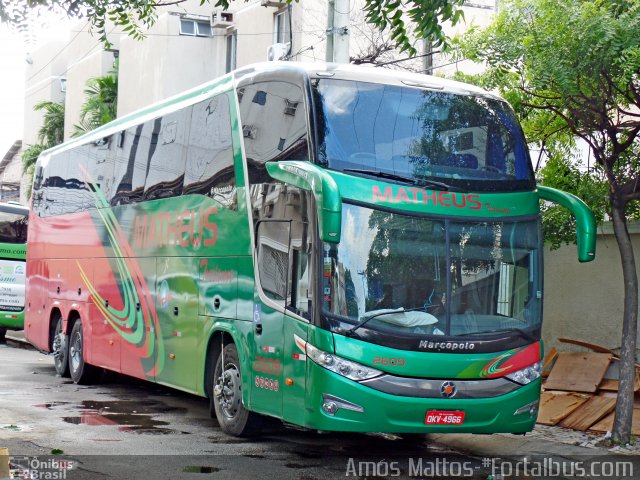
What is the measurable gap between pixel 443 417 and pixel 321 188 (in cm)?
245

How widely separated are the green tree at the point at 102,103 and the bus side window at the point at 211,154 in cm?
1926

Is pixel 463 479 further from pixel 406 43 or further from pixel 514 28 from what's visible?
pixel 514 28

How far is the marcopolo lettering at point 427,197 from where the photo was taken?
381 inches

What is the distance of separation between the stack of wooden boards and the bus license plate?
114 inches

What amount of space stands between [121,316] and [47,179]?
5.08 m

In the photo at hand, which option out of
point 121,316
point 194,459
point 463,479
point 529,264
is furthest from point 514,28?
point 121,316

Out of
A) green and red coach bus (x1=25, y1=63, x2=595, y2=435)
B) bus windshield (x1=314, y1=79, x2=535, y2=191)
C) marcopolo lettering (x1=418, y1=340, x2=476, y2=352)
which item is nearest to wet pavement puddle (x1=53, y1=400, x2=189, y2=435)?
green and red coach bus (x1=25, y1=63, x2=595, y2=435)

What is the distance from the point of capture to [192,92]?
13258 mm

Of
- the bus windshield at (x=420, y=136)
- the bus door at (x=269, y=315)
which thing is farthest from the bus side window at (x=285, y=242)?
the bus windshield at (x=420, y=136)

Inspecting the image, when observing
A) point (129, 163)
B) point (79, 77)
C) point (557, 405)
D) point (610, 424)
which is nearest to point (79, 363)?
point (129, 163)

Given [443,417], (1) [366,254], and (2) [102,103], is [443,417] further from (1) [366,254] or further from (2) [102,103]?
(2) [102,103]

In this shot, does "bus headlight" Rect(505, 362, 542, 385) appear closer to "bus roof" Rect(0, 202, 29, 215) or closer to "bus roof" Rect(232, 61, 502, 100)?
"bus roof" Rect(232, 61, 502, 100)

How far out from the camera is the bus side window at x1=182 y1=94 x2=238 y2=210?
38.3 feet

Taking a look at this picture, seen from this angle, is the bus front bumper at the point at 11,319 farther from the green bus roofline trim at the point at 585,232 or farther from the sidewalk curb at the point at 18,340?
the green bus roofline trim at the point at 585,232
